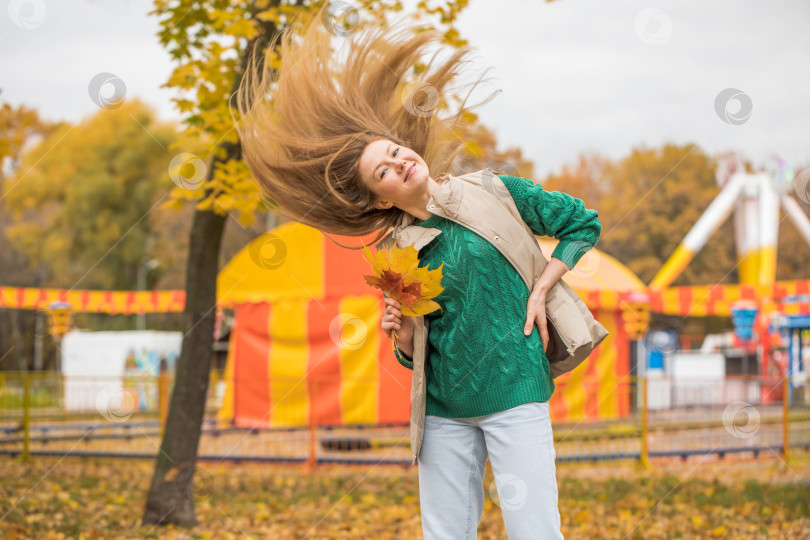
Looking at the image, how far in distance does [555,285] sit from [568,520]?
12.8 feet

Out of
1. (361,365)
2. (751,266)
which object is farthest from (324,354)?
(751,266)

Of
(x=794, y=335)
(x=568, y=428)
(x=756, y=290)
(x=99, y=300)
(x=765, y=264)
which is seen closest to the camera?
(x=568, y=428)

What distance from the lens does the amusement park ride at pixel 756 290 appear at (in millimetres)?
18469

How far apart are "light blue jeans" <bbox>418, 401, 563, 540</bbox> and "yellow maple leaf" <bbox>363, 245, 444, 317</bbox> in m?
0.42

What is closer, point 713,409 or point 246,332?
point 713,409

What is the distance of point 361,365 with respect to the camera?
1329 cm

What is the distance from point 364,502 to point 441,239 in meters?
4.82

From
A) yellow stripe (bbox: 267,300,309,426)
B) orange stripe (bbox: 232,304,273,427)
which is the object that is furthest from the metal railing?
yellow stripe (bbox: 267,300,309,426)

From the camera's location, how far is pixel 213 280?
601cm

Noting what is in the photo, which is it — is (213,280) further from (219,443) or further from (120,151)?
(120,151)

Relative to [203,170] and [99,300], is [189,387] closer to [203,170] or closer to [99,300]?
[203,170]

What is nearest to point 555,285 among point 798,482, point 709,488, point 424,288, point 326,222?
point 424,288

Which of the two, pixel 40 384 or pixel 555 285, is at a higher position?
pixel 555 285

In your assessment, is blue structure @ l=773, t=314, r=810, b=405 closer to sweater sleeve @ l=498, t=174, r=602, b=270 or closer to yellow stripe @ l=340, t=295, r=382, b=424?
yellow stripe @ l=340, t=295, r=382, b=424
